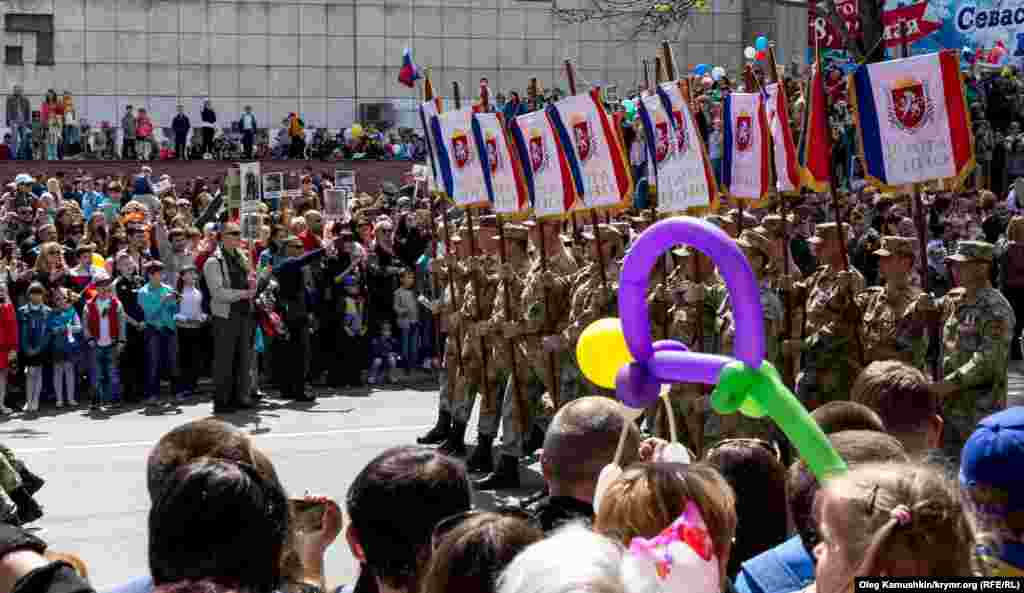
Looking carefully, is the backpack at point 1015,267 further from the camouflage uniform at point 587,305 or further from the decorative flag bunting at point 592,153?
the decorative flag bunting at point 592,153

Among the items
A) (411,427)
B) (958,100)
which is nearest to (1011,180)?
(411,427)

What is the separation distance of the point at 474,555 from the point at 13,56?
114 feet

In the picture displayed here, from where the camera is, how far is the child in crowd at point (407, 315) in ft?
56.5

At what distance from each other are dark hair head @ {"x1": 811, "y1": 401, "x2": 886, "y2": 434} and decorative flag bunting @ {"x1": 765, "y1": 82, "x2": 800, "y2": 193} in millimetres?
5694

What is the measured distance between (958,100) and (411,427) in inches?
268

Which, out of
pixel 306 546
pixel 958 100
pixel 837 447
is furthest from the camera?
pixel 958 100

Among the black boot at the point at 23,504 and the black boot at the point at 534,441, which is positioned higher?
the black boot at the point at 23,504

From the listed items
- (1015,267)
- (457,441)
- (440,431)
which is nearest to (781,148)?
(457,441)

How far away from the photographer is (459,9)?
37.5 m

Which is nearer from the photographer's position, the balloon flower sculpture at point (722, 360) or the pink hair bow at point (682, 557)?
the pink hair bow at point (682, 557)

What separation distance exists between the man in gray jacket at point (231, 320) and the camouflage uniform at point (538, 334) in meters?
4.57

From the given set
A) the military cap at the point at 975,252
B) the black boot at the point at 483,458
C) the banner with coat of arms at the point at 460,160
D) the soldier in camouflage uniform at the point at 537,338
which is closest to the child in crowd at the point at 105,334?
the banner with coat of arms at the point at 460,160

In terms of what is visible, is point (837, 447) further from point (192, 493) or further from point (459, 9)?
point (459, 9)

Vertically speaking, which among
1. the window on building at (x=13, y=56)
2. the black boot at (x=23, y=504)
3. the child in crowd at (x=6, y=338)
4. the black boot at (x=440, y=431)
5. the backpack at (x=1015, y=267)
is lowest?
the black boot at (x=440, y=431)
